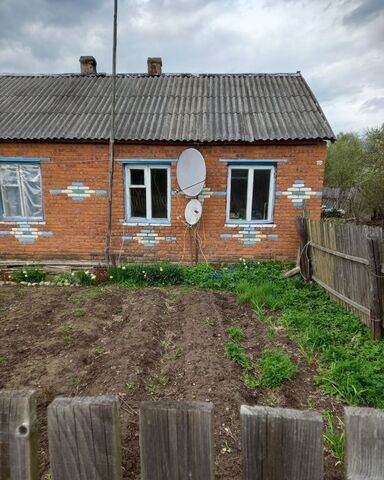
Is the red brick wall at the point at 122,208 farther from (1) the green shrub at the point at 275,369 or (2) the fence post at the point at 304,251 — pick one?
(1) the green shrub at the point at 275,369

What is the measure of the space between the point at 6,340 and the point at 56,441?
410cm

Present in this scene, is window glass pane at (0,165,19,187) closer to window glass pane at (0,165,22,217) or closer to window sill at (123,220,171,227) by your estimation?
window glass pane at (0,165,22,217)

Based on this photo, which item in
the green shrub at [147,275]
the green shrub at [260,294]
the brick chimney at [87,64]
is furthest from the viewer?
the brick chimney at [87,64]

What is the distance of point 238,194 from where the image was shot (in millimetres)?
7812

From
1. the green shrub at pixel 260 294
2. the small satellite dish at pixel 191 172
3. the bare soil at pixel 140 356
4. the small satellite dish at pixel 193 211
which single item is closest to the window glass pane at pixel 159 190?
the small satellite dish at pixel 191 172

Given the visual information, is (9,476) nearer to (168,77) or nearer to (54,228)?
(54,228)

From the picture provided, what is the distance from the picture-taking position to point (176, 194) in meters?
7.74

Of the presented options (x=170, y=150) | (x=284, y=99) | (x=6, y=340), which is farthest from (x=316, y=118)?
(x=6, y=340)

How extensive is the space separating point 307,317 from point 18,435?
453cm

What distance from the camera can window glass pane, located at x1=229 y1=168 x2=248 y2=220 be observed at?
25.3ft

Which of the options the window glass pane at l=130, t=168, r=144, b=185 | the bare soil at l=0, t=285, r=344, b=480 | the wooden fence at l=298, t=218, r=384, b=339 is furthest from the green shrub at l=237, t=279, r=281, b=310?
the window glass pane at l=130, t=168, r=144, b=185

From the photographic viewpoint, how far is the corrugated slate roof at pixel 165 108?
757 cm

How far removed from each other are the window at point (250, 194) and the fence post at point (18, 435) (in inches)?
Result: 282

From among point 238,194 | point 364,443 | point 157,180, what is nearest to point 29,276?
point 157,180
